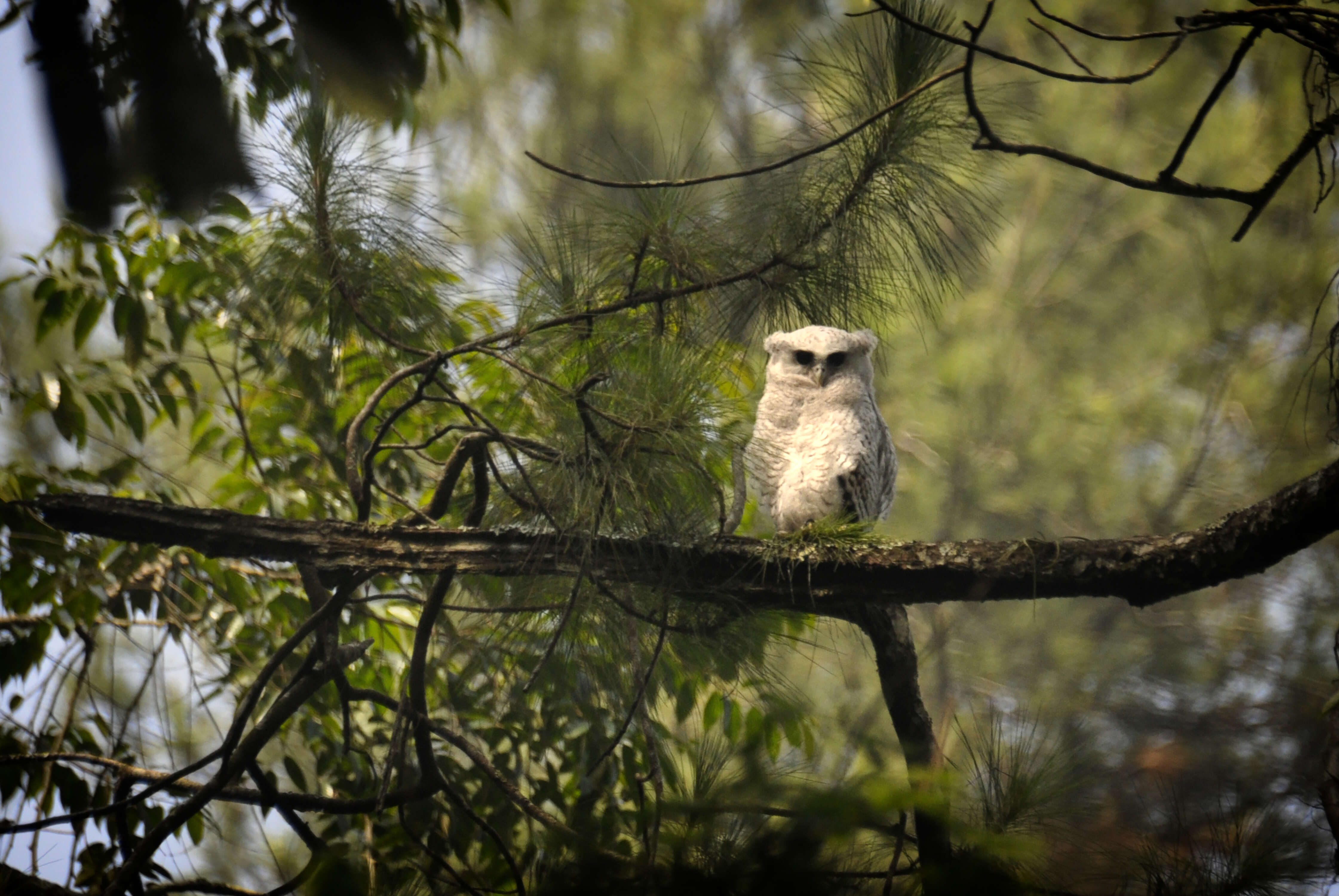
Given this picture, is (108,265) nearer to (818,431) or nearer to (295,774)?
(295,774)

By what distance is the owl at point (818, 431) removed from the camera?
1923mm

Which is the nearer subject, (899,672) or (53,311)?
(899,672)

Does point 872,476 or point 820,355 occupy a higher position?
point 820,355

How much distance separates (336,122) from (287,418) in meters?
0.78

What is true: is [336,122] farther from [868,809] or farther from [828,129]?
[868,809]

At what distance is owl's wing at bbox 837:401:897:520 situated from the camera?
6.32 ft

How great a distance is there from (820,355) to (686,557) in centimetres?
56

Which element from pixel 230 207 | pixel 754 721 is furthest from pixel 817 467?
pixel 230 207

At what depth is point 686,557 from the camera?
1.61 meters

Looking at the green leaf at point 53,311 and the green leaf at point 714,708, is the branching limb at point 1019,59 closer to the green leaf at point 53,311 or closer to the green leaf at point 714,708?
the green leaf at point 714,708

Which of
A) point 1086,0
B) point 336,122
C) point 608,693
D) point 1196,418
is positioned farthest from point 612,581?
point 1086,0

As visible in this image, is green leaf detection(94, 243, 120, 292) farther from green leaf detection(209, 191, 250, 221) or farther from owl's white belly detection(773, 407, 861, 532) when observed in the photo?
owl's white belly detection(773, 407, 861, 532)

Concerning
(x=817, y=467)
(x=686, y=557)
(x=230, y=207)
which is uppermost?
(x=230, y=207)

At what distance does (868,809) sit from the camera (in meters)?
1.09
